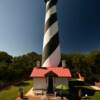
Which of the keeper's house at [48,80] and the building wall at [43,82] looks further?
the building wall at [43,82]

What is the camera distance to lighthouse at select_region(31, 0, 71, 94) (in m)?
33.2

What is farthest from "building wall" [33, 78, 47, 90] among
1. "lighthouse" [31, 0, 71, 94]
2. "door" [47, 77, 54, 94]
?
"door" [47, 77, 54, 94]

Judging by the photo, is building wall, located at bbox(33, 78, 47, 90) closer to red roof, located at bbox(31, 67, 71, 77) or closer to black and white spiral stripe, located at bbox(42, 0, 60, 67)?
red roof, located at bbox(31, 67, 71, 77)

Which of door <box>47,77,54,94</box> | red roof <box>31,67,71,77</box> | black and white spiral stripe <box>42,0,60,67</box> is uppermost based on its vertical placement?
black and white spiral stripe <box>42,0,60,67</box>

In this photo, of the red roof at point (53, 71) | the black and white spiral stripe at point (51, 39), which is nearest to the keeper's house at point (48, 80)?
the red roof at point (53, 71)

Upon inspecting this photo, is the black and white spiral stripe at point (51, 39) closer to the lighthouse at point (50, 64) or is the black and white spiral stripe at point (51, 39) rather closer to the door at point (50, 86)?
the lighthouse at point (50, 64)

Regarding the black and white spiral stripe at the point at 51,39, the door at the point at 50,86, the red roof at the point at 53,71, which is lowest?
the door at the point at 50,86

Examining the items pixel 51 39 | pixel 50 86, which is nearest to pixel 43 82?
pixel 50 86

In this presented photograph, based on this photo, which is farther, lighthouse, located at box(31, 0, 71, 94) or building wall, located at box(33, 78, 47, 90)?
building wall, located at box(33, 78, 47, 90)

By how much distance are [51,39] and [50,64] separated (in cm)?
332

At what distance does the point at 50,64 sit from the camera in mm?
36188

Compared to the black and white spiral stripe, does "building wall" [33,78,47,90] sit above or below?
below

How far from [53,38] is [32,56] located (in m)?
40.6

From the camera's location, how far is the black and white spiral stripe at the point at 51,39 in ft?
118
